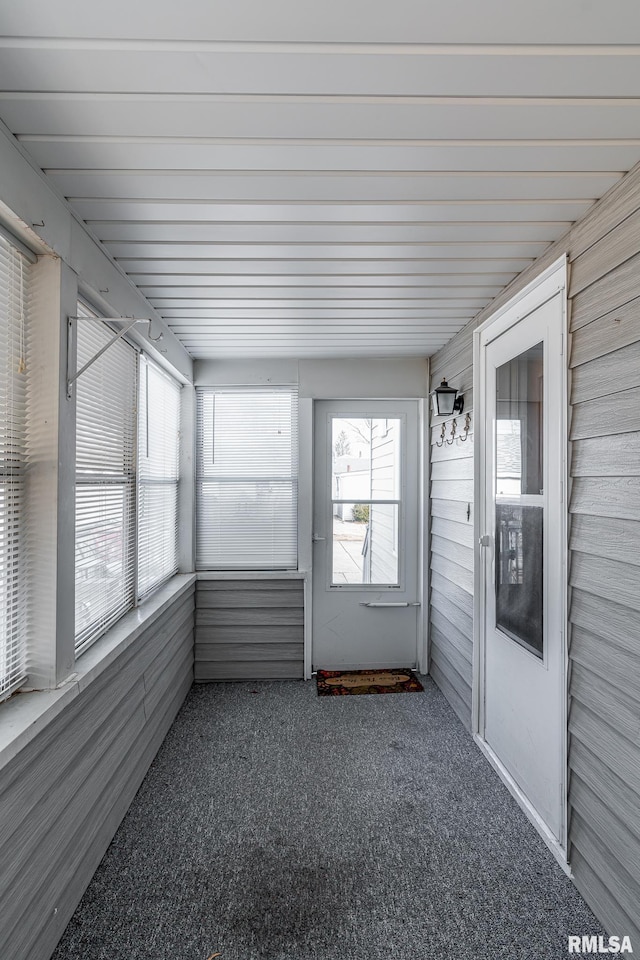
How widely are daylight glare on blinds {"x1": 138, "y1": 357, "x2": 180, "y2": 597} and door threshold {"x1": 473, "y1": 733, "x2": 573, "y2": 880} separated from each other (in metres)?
2.07

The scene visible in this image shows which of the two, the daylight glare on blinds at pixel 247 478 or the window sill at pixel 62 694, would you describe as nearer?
the window sill at pixel 62 694

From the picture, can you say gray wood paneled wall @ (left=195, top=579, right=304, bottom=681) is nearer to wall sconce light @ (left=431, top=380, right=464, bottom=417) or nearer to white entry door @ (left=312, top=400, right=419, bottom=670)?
white entry door @ (left=312, top=400, right=419, bottom=670)

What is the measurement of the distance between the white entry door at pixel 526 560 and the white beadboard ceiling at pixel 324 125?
49cm

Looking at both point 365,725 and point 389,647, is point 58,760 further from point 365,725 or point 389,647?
point 389,647

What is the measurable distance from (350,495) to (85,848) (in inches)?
105

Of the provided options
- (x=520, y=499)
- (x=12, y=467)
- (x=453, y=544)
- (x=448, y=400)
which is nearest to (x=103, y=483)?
(x=12, y=467)

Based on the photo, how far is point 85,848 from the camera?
1.76 metres

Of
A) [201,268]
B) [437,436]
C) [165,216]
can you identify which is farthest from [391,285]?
[437,436]

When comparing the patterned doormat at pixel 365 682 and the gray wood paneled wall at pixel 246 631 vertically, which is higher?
the gray wood paneled wall at pixel 246 631

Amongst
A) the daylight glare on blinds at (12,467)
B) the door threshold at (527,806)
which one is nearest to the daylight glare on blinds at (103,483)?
the daylight glare on blinds at (12,467)

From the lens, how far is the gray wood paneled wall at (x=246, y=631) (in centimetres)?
369

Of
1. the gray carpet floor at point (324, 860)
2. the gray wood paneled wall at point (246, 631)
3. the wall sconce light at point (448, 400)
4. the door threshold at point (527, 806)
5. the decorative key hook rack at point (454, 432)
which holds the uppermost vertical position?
the wall sconce light at point (448, 400)

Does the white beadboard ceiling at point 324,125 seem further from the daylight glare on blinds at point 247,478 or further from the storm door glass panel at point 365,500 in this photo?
the storm door glass panel at point 365,500

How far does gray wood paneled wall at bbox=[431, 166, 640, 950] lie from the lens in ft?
5.00
